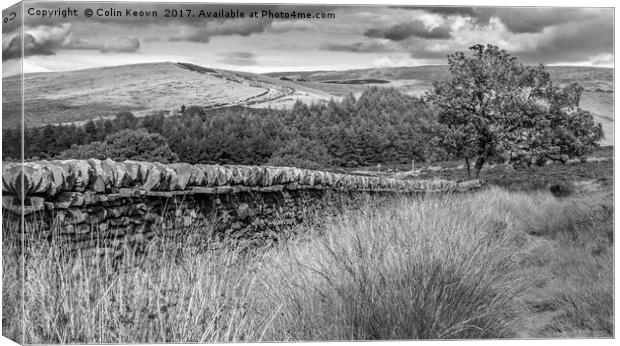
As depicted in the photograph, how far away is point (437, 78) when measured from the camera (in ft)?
21.0

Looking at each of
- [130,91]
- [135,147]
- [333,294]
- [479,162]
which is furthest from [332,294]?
[135,147]

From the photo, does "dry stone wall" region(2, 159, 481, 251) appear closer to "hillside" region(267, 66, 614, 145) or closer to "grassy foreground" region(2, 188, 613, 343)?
"grassy foreground" region(2, 188, 613, 343)

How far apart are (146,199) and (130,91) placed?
3.92m

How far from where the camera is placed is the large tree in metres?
5.87

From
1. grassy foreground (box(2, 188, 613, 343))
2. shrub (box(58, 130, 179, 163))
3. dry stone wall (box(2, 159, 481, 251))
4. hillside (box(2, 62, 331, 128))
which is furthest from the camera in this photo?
shrub (box(58, 130, 179, 163))

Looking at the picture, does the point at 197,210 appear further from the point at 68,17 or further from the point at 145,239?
the point at 68,17

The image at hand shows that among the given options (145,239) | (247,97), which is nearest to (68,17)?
(145,239)

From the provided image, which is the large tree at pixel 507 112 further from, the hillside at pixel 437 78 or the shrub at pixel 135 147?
the shrub at pixel 135 147

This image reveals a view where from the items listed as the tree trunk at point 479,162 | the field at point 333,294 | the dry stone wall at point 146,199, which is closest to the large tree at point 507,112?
the tree trunk at point 479,162

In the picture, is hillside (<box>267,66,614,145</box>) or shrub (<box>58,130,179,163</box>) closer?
hillside (<box>267,66,614,145</box>)

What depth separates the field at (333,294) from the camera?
320 centimetres

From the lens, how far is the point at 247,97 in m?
10.4

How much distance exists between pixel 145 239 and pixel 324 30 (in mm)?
1861

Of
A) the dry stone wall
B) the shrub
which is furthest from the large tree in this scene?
the shrub
